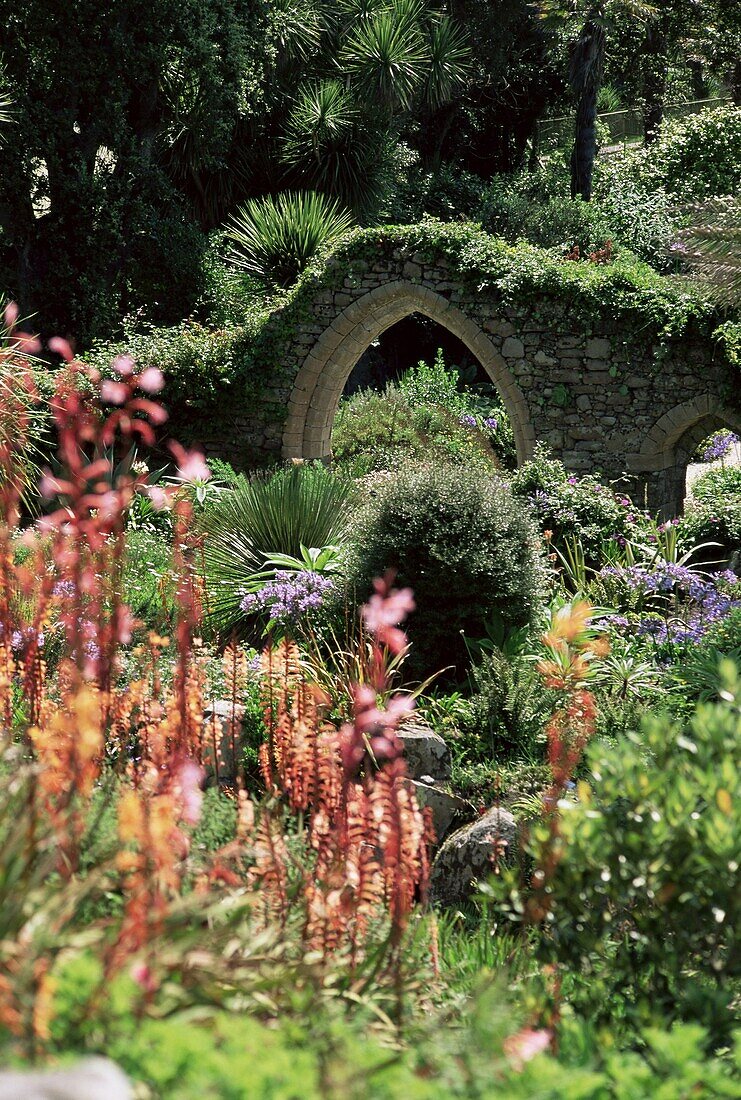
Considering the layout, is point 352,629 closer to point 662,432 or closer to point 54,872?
point 54,872

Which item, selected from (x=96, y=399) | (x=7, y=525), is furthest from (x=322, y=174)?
(x=7, y=525)

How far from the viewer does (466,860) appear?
4.89 m

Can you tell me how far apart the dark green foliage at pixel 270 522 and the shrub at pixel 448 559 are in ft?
3.66

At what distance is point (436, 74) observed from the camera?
20297 millimetres

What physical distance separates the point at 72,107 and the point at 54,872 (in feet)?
51.4

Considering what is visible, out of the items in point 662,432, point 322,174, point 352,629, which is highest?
point 322,174

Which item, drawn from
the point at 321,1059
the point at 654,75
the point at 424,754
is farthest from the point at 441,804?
the point at 654,75

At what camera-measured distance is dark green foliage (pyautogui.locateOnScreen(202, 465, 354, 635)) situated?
792 cm

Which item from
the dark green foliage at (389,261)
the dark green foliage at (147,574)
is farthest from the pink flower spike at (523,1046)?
the dark green foliage at (389,261)

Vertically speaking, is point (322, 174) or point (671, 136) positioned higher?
point (671, 136)

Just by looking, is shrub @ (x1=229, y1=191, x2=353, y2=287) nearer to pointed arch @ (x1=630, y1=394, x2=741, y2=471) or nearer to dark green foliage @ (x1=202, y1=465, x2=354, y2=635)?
pointed arch @ (x1=630, y1=394, x2=741, y2=471)

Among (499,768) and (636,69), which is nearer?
(499,768)

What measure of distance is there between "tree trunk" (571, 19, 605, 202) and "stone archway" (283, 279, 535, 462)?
817 centimetres

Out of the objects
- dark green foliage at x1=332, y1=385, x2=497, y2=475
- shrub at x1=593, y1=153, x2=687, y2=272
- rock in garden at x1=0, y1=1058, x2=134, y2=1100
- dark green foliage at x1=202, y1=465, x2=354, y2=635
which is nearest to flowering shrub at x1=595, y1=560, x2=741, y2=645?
dark green foliage at x1=202, y1=465, x2=354, y2=635
